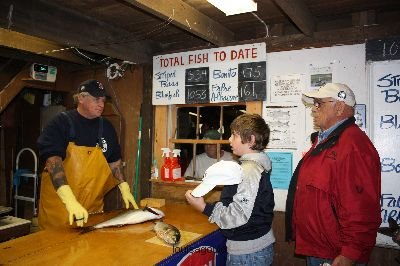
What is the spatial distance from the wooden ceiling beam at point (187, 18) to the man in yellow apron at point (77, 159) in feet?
4.56

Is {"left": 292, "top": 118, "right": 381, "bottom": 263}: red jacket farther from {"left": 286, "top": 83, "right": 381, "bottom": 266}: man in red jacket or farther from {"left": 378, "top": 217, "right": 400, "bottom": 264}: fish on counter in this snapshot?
{"left": 378, "top": 217, "right": 400, "bottom": 264}: fish on counter

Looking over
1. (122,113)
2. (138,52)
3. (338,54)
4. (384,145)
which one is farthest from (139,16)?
(384,145)

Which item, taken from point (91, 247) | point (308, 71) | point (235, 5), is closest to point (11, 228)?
point (91, 247)

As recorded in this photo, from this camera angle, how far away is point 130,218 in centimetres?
351

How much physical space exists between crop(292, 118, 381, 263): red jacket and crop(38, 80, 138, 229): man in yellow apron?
97.7 inches

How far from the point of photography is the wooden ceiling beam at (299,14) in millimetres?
3385

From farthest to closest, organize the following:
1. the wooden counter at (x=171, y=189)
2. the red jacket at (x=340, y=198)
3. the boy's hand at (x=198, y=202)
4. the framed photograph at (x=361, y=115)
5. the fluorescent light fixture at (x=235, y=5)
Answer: the wooden counter at (x=171, y=189), the framed photograph at (x=361, y=115), the fluorescent light fixture at (x=235, y=5), the boy's hand at (x=198, y=202), the red jacket at (x=340, y=198)

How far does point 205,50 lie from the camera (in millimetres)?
4934

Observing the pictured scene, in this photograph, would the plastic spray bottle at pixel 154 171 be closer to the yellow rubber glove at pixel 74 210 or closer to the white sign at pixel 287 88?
the yellow rubber glove at pixel 74 210

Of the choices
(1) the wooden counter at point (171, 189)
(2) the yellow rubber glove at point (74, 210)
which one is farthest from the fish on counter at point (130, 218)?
(1) the wooden counter at point (171, 189)

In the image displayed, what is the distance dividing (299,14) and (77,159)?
316 centimetres

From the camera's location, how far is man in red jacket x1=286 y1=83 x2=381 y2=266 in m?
2.48

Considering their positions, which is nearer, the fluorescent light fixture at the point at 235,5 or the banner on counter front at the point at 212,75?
the fluorescent light fixture at the point at 235,5

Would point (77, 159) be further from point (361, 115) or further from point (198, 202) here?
point (361, 115)
